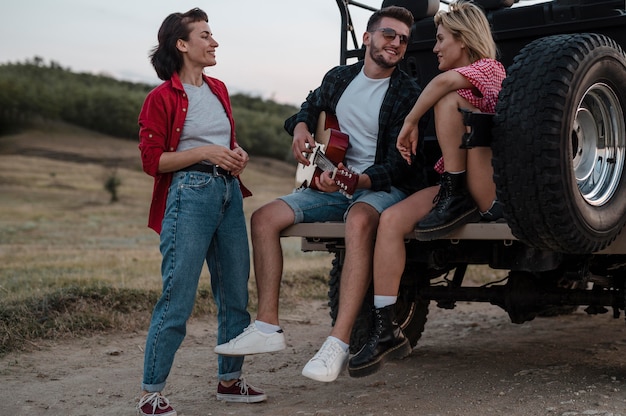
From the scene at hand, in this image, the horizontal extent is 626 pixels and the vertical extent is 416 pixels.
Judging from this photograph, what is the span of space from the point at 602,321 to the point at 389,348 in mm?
3899

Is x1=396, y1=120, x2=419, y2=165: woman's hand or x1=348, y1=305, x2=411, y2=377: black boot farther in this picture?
x1=396, y1=120, x2=419, y2=165: woman's hand

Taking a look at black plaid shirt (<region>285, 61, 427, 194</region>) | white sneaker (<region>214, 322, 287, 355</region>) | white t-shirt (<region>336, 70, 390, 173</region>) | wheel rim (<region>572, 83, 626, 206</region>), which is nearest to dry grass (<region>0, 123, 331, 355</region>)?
white sneaker (<region>214, 322, 287, 355</region>)

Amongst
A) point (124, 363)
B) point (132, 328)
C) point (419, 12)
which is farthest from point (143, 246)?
point (419, 12)

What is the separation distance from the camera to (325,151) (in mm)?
4664

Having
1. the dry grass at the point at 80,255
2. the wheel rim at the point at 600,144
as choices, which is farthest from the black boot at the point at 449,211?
the dry grass at the point at 80,255

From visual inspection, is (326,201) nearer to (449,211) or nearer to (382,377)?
(449,211)

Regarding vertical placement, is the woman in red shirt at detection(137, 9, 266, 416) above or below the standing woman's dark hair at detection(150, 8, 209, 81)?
below

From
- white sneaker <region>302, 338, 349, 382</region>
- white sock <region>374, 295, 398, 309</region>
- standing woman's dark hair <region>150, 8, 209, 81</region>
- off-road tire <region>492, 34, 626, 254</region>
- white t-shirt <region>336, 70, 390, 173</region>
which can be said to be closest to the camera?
off-road tire <region>492, 34, 626, 254</region>

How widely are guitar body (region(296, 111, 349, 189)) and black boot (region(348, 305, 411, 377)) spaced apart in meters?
0.87

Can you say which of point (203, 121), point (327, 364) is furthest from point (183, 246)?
A: point (327, 364)

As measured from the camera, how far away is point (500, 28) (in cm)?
514

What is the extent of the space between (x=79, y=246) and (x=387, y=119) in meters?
10.6

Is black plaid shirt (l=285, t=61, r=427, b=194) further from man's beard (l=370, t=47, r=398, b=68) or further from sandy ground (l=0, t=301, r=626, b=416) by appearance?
sandy ground (l=0, t=301, r=626, b=416)

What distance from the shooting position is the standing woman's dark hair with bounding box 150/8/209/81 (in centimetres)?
440
